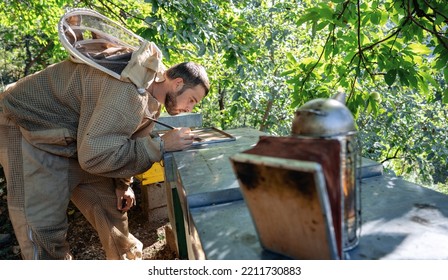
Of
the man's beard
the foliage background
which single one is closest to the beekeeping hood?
the man's beard

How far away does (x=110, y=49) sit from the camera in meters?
2.47

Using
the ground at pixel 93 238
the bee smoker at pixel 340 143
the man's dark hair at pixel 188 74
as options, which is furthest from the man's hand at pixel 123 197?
the bee smoker at pixel 340 143

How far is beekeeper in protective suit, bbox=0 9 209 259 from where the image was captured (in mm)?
2066

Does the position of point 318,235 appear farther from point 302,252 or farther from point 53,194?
point 53,194

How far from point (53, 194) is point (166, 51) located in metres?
1.67

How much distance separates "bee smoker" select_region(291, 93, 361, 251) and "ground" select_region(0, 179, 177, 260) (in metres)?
3.08

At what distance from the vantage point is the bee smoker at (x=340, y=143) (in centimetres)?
97

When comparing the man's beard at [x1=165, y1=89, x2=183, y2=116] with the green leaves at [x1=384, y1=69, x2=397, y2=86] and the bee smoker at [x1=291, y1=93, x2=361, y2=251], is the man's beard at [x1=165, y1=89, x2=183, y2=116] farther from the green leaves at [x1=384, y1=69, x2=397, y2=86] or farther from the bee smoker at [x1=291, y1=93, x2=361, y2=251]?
the bee smoker at [x1=291, y1=93, x2=361, y2=251]

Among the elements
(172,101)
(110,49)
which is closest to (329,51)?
(172,101)

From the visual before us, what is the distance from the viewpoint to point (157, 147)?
2.29m

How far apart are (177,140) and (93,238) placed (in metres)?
2.81

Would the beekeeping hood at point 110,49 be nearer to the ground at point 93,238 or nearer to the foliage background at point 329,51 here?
the foliage background at point 329,51

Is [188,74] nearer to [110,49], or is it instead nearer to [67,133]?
[110,49]

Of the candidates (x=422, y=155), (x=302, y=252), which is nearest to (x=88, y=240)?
(x=302, y=252)
